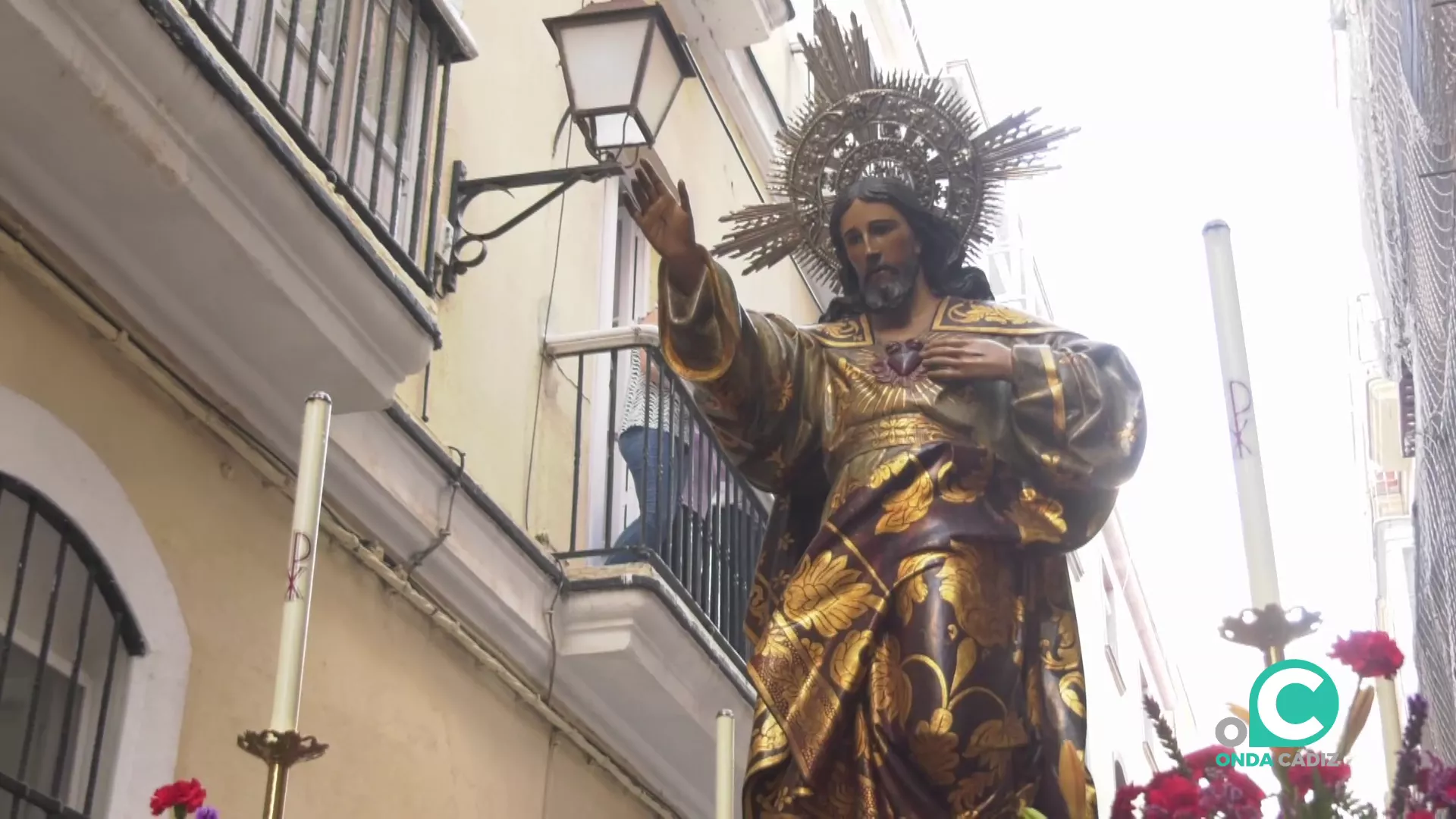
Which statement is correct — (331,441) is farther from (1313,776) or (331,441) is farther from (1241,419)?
(1313,776)

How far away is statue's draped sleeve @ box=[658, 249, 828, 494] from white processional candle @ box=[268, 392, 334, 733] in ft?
2.21

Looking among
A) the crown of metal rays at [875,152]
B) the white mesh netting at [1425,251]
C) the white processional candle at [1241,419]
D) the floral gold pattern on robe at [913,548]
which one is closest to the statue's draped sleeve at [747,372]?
the floral gold pattern on robe at [913,548]

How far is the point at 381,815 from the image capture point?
4816 mm

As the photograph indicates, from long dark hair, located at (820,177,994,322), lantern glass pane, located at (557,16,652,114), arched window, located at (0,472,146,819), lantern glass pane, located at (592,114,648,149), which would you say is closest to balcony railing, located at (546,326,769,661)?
lantern glass pane, located at (592,114,648,149)

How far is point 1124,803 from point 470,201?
3.82m

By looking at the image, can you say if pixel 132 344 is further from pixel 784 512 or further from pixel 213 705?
pixel 784 512

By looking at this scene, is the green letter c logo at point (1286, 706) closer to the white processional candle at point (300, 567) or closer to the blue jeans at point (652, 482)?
the white processional candle at point (300, 567)

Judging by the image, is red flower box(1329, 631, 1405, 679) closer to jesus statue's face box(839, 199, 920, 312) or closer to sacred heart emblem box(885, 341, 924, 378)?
sacred heart emblem box(885, 341, 924, 378)

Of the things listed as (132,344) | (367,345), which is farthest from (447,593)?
(132,344)

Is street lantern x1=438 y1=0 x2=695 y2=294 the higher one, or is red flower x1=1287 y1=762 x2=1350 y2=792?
street lantern x1=438 y1=0 x2=695 y2=294

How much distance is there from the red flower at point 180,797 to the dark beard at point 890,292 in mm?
1441

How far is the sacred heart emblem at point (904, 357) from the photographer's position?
10.9 ft

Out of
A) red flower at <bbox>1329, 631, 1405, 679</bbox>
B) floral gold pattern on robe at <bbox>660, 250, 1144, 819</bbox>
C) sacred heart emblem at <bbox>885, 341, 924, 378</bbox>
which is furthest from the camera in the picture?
sacred heart emblem at <bbox>885, 341, 924, 378</bbox>

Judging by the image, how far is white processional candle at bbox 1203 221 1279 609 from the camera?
7.43 ft
